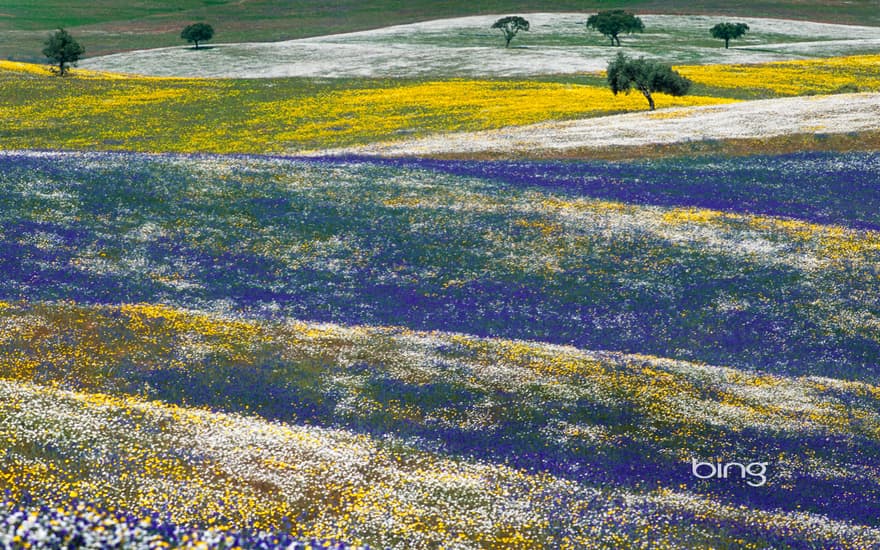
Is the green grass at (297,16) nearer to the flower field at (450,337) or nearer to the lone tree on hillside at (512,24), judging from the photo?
the lone tree on hillside at (512,24)

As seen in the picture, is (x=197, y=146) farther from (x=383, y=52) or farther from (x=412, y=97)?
(x=383, y=52)

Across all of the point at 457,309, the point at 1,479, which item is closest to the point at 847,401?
the point at 457,309

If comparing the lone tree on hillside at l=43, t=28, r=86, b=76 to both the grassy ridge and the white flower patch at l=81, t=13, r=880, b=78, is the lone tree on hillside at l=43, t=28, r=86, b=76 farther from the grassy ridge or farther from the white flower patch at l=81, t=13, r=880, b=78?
the white flower patch at l=81, t=13, r=880, b=78

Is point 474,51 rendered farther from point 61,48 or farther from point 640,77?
point 640,77

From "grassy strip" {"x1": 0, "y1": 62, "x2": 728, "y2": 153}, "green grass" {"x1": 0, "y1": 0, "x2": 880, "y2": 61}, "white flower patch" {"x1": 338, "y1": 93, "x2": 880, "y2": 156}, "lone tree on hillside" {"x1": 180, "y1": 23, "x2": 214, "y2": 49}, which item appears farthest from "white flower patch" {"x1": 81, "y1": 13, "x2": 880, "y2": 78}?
"white flower patch" {"x1": 338, "y1": 93, "x2": 880, "y2": 156}

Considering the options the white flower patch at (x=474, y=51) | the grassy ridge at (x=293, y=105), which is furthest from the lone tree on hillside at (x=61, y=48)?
the white flower patch at (x=474, y=51)

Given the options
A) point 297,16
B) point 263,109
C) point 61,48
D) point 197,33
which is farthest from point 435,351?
point 297,16
